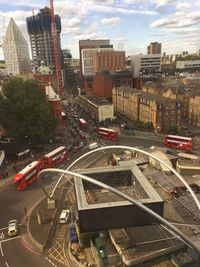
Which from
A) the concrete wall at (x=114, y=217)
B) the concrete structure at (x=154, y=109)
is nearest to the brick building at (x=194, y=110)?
the concrete structure at (x=154, y=109)

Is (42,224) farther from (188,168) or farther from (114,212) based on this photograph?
(188,168)

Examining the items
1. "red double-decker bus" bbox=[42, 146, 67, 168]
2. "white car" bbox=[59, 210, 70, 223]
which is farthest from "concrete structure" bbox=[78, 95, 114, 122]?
"white car" bbox=[59, 210, 70, 223]

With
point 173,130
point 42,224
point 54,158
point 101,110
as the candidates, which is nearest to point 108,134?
point 101,110

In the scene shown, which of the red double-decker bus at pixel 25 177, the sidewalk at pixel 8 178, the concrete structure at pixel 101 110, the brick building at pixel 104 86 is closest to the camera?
the red double-decker bus at pixel 25 177

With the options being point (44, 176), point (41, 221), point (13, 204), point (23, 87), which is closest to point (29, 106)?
point (23, 87)

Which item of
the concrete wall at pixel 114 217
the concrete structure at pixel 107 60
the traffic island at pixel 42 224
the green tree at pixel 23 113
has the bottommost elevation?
the traffic island at pixel 42 224

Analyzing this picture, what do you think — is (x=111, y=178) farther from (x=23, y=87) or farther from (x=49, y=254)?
(x=23, y=87)

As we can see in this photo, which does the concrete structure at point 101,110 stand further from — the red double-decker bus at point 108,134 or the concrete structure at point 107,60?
the concrete structure at point 107,60
